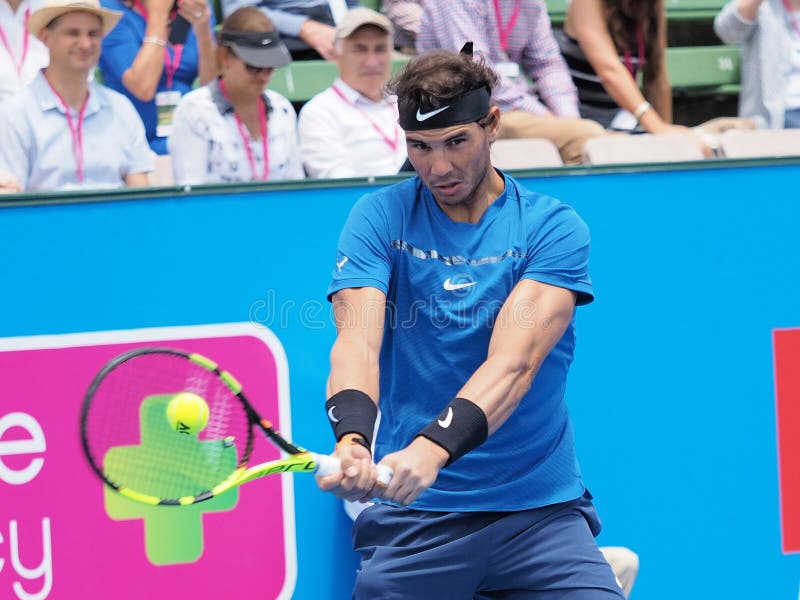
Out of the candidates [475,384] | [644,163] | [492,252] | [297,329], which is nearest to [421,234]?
[492,252]

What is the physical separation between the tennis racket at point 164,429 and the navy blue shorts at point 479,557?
15.0 inches

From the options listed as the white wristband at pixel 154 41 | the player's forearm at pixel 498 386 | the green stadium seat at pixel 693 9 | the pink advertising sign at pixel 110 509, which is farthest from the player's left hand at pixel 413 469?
the green stadium seat at pixel 693 9

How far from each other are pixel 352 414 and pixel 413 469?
217 mm

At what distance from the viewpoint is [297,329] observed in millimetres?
4137

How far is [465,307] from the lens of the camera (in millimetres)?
3143

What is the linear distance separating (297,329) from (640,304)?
1221 millimetres

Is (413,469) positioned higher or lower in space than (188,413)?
lower

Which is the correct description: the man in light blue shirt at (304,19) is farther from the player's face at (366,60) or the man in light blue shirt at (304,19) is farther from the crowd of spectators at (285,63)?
the player's face at (366,60)

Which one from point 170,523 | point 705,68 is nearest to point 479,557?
point 170,523

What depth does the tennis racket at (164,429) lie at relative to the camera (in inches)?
118

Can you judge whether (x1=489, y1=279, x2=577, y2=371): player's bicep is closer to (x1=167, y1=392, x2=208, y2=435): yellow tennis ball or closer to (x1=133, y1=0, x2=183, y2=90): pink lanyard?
(x1=167, y1=392, x2=208, y2=435): yellow tennis ball

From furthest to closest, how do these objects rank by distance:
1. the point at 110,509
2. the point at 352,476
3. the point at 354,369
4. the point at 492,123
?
1. the point at 110,509
2. the point at 492,123
3. the point at 354,369
4. the point at 352,476

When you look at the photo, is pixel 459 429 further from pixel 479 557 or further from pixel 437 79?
pixel 437 79

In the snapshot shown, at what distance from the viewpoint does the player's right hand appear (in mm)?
2701
